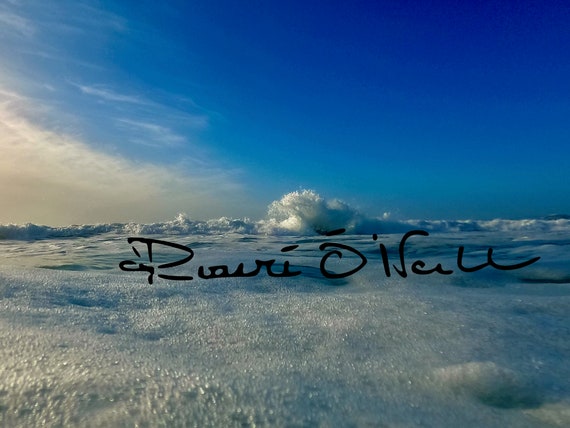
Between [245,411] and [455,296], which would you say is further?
[455,296]

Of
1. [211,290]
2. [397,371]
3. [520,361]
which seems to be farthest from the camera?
[211,290]

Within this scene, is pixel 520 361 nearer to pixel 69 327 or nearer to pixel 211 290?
pixel 69 327

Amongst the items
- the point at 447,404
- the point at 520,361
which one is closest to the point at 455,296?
the point at 520,361

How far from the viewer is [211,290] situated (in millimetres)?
3510

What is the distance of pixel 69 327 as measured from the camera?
2.11m

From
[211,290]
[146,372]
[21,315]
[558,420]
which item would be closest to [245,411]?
[146,372]

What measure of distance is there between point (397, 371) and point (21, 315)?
1.82m

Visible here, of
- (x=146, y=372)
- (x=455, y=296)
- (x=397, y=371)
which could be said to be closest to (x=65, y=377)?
(x=146, y=372)

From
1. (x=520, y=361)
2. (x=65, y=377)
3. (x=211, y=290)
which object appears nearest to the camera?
(x=65, y=377)

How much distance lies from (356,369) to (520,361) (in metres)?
0.62

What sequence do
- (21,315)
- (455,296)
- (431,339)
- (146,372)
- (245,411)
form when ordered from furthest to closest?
1. (455,296)
2. (21,315)
3. (431,339)
4. (146,372)
5. (245,411)

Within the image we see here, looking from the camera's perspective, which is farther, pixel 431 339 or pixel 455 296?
pixel 455 296

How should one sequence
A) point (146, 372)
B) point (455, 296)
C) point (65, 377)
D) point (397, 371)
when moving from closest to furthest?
1. point (65, 377)
2. point (146, 372)
3. point (397, 371)
4. point (455, 296)

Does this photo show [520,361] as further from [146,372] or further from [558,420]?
[146,372]
